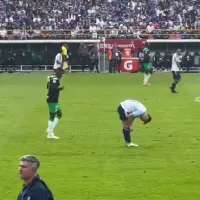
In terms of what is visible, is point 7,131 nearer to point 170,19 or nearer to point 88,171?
point 88,171

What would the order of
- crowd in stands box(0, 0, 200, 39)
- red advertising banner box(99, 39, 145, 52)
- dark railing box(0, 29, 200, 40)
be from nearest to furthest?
1. red advertising banner box(99, 39, 145, 52)
2. dark railing box(0, 29, 200, 40)
3. crowd in stands box(0, 0, 200, 39)

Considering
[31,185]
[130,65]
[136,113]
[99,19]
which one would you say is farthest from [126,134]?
[99,19]

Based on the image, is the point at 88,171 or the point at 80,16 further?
the point at 80,16

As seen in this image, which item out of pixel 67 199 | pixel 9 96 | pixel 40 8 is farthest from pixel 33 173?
pixel 40 8

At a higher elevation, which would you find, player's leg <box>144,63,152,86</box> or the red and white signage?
player's leg <box>144,63,152,86</box>

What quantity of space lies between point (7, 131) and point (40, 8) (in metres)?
38.2

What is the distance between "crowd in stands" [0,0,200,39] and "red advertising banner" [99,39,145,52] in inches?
40.3

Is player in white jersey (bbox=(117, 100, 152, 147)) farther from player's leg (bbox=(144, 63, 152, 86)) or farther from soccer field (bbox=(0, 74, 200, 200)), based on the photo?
player's leg (bbox=(144, 63, 152, 86))

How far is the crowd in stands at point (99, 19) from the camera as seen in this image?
190 feet

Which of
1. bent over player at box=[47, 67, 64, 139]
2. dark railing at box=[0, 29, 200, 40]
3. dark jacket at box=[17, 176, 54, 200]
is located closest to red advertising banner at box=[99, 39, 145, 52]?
dark railing at box=[0, 29, 200, 40]

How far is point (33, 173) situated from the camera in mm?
9031

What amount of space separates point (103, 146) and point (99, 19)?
39354mm

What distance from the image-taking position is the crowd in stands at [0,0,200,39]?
57.9 m

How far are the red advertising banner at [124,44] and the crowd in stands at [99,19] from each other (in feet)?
3.36
